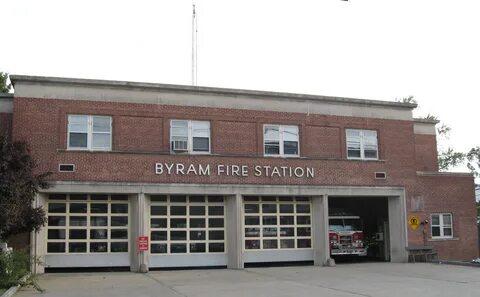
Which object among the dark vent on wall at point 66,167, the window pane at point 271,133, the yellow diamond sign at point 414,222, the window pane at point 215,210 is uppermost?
the window pane at point 271,133

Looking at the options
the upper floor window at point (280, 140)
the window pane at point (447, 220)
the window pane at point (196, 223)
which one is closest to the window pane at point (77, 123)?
the window pane at point (196, 223)

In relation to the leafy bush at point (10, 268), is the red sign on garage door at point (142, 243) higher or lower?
higher

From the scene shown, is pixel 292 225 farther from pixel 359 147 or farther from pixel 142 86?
pixel 142 86

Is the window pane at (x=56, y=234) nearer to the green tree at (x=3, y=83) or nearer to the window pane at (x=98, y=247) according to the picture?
the window pane at (x=98, y=247)

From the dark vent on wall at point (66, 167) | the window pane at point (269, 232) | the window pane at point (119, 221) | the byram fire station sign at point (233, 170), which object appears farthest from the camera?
the window pane at point (269, 232)

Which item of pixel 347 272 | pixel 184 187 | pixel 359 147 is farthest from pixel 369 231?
pixel 184 187

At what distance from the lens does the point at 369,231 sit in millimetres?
29750

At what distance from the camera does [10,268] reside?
54.0 feet

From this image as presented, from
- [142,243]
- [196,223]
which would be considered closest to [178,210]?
[196,223]

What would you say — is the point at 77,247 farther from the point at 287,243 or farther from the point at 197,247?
the point at 287,243

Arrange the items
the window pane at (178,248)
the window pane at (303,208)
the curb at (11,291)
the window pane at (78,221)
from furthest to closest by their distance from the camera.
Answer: the window pane at (303,208) < the window pane at (178,248) < the window pane at (78,221) < the curb at (11,291)

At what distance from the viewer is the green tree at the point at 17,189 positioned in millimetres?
16859

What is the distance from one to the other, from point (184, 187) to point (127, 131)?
3.22m

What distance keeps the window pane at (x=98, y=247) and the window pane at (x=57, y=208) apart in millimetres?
1760
